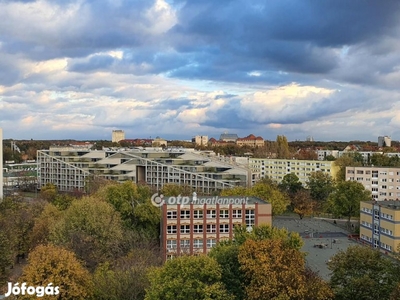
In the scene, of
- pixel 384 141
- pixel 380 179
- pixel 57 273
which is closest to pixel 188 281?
pixel 57 273

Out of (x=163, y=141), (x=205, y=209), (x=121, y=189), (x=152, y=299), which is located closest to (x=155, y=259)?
(x=205, y=209)

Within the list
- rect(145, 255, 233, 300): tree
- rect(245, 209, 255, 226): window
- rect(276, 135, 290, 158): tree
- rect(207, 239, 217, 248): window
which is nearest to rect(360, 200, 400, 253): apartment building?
rect(245, 209, 255, 226): window

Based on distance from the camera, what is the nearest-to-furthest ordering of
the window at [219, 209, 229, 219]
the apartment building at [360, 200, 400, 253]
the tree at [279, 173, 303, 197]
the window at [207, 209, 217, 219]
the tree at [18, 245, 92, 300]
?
the tree at [18, 245, 92, 300] < the window at [207, 209, 217, 219] < the window at [219, 209, 229, 219] < the apartment building at [360, 200, 400, 253] < the tree at [279, 173, 303, 197]

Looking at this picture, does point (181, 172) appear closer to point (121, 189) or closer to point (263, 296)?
point (121, 189)

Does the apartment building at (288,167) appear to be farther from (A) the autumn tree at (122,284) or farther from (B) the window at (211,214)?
(A) the autumn tree at (122,284)

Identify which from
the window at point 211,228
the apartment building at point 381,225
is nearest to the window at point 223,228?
the window at point 211,228

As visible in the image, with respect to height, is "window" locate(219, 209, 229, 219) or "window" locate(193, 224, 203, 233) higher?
"window" locate(219, 209, 229, 219)

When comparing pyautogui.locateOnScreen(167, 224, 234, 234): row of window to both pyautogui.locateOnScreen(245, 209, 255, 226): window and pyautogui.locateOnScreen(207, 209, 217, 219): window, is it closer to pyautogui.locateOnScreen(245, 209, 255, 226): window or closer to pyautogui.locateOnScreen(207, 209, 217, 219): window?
pyautogui.locateOnScreen(207, 209, 217, 219): window

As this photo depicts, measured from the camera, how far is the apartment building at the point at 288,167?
80875mm

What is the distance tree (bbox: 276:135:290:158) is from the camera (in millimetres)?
105250

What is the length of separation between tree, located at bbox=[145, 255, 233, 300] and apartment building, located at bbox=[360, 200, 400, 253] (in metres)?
24.8

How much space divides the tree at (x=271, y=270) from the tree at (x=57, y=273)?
7546 mm

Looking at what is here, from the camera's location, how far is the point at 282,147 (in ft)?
355

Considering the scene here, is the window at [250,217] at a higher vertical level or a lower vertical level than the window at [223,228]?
higher
